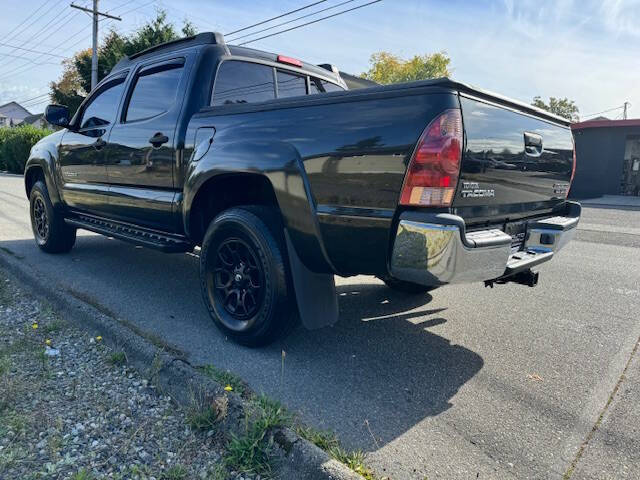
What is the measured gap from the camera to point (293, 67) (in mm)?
4535

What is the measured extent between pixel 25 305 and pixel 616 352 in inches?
183

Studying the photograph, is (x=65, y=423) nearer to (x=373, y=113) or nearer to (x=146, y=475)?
(x=146, y=475)

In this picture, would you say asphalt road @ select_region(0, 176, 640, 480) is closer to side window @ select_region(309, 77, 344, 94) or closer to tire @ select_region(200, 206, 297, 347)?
tire @ select_region(200, 206, 297, 347)

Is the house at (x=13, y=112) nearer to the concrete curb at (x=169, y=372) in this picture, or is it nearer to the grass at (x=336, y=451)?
the concrete curb at (x=169, y=372)

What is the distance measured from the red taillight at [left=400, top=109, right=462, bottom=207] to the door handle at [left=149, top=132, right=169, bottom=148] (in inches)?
86.8

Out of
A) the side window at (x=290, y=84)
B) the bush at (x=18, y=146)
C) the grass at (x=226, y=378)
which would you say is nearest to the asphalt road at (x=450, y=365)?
the grass at (x=226, y=378)

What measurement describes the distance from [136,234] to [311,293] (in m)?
2.09

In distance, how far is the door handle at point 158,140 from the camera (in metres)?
3.80

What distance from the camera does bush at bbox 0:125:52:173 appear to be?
1006 inches

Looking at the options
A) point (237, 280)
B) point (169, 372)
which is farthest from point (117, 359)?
point (237, 280)

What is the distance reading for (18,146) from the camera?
84.5 ft

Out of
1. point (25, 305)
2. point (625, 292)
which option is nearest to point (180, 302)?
point (25, 305)

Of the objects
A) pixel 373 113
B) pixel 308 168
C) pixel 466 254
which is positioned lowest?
pixel 466 254

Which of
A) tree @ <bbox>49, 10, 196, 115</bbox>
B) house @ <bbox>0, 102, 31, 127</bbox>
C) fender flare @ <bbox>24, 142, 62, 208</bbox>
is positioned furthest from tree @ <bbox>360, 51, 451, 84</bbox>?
house @ <bbox>0, 102, 31, 127</bbox>
